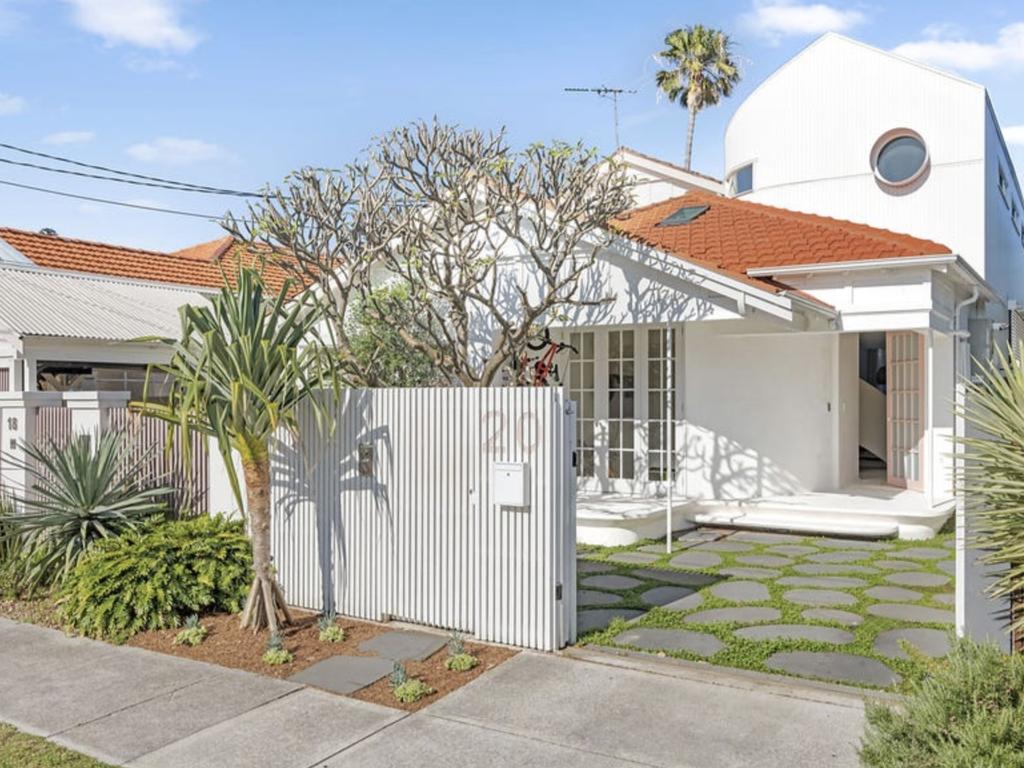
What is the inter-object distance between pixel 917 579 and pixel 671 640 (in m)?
Answer: 3.34

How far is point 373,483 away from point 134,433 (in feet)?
9.88

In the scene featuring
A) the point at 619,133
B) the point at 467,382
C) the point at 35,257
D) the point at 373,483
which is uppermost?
the point at 619,133

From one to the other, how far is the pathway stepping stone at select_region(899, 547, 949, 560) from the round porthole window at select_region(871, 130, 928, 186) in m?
8.02

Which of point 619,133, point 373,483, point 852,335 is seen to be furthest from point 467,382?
point 619,133

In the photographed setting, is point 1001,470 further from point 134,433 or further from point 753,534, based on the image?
point 134,433

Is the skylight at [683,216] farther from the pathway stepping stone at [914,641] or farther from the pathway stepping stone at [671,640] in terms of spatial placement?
the pathway stepping stone at [671,640]

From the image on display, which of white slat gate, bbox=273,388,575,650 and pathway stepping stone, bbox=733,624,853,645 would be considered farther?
pathway stepping stone, bbox=733,624,853,645

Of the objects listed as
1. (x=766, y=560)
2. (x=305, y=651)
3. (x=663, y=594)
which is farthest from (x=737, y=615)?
(x=305, y=651)

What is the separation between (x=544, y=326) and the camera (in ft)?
35.1

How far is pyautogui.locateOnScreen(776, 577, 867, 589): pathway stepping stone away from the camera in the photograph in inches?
314

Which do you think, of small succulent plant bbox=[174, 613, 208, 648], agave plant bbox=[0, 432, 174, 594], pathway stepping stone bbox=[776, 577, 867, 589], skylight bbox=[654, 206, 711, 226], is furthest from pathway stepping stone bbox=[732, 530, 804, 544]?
agave plant bbox=[0, 432, 174, 594]

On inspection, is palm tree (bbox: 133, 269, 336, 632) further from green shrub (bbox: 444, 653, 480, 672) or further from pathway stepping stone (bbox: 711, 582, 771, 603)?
pathway stepping stone (bbox: 711, 582, 771, 603)

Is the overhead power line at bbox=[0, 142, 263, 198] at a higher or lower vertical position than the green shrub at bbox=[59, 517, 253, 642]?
higher

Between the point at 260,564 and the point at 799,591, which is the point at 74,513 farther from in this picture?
the point at 799,591
